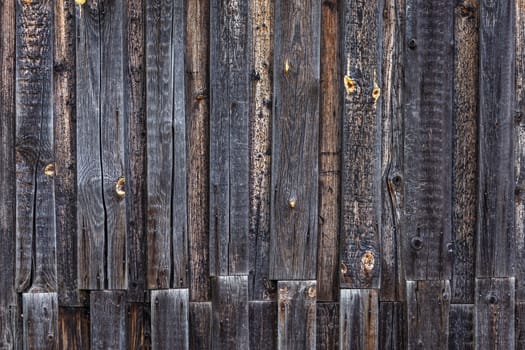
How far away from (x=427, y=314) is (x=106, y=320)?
163cm

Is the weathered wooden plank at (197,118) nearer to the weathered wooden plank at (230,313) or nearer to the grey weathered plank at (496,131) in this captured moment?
the weathered wooden plank at (230,313)

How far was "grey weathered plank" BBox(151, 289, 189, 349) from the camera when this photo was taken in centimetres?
267

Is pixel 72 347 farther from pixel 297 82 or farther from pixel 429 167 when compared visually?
pixel 429 167

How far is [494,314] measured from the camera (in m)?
2.73

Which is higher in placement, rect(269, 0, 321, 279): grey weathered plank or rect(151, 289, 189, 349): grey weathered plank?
rect(269, 0, 321, 279): grey weathered plank

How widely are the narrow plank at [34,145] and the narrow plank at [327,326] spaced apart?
4.55ft

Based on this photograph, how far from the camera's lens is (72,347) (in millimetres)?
2715

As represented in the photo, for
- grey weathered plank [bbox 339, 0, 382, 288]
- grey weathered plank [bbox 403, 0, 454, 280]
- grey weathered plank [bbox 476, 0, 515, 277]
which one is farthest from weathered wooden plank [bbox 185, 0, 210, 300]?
grey weathered plank [bbox 476, 0, 515, 277]

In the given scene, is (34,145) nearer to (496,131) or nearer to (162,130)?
(162,130)

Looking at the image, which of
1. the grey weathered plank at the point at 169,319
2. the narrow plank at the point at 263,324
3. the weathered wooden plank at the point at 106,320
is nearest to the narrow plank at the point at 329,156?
the narrow plank at the point at 263,324

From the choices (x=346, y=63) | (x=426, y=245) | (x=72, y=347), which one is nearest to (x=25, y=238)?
(x=72, y=347)

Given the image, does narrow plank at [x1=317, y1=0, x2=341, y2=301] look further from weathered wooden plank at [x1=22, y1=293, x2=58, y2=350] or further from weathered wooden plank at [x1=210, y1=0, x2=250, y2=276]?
weathered wooden plank at [x1=22, y1=293, x2=58, y2=350]

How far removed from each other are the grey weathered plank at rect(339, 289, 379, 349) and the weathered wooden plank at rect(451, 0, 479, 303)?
46 centimetres

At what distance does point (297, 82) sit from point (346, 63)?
0.27 metres
